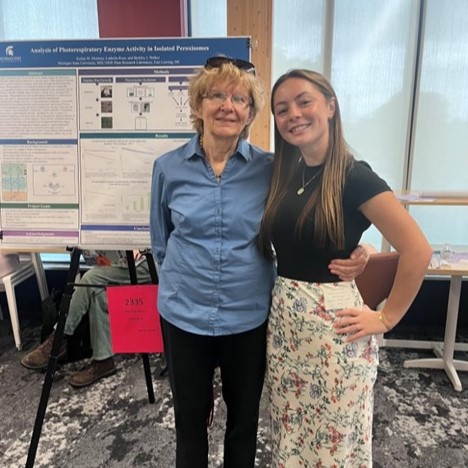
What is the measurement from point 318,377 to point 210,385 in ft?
1.20

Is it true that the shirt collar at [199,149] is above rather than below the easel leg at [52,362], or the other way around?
above

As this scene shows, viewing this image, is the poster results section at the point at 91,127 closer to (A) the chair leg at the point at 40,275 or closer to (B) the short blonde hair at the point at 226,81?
(B) the short blonde hair at the point at 226,81

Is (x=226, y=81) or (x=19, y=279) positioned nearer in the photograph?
(x=226, y=81)

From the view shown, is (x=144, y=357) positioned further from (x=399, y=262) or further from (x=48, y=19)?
(x=48, y=19)

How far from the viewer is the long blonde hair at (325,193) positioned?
1051mm

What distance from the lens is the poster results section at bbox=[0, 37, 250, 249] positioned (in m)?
1.54

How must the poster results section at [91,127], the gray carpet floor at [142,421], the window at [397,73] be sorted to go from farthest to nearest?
the window at [397,73] < the gray carpet floor at [142,421] < the poster results section at [91,127]

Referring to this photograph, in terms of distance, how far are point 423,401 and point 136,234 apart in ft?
5.92

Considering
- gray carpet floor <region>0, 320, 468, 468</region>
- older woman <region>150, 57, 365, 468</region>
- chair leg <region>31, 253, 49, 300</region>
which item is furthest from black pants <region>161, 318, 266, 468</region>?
chair leg <region>31, 253, 49, 300</region>

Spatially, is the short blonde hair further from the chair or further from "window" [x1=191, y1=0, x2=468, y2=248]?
the chair

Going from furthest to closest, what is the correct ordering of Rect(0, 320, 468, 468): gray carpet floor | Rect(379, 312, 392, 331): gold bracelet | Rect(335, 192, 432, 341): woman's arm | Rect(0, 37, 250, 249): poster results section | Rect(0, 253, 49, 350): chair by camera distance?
Rect(0, 253, 49, 350): chair
Rect(0, 320, 468, 468): gray carpet floor
Rect(0, 37, 250, 249): poster results section
Rect(379, 312, 392, 331): gold bracelet
Rect(335, 192, 432, 341): woman's arm

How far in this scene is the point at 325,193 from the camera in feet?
3.46

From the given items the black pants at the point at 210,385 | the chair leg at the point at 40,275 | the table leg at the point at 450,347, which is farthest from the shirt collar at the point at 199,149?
the chair leg at the point at 40,275

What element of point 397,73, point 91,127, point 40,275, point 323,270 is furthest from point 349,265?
point 40,275
